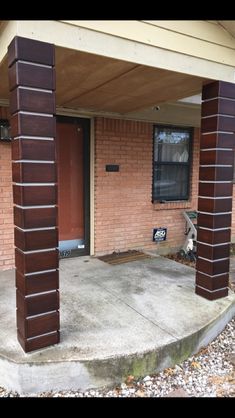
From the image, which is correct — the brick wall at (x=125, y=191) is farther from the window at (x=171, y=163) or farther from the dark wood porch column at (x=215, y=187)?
the dark wood porch column at (x=215, y=187)

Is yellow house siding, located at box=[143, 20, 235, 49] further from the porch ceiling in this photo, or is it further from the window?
the window

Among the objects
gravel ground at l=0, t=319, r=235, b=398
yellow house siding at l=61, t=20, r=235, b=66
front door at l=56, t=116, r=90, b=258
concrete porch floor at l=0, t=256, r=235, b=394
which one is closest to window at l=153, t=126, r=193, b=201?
front door at l=56, t=116, r=90, b=258

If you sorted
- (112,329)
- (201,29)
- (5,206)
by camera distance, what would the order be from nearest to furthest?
1. (112,329)
2. (201,29)
3. (5,206)

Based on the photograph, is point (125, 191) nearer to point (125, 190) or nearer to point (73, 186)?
point (125, 190)

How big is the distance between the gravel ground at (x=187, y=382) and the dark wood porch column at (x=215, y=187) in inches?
27.4

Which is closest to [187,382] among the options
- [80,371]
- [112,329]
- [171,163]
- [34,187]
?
[112,329]

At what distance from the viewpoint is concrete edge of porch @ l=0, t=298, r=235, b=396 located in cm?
212

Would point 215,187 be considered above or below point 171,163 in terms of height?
below

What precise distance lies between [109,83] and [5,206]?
79.4 inches

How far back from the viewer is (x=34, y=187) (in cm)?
210

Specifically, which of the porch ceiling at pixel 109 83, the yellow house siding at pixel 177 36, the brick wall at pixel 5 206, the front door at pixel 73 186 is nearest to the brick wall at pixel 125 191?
the front door at pixel 73 186

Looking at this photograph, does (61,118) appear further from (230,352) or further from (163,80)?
(230,352)

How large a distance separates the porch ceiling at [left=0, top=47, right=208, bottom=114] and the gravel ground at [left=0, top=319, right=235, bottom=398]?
248 cm

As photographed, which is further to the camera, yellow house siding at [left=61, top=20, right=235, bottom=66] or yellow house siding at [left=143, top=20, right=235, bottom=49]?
yellow house siding at [left=143, top=20, right=235, bottom=49]
